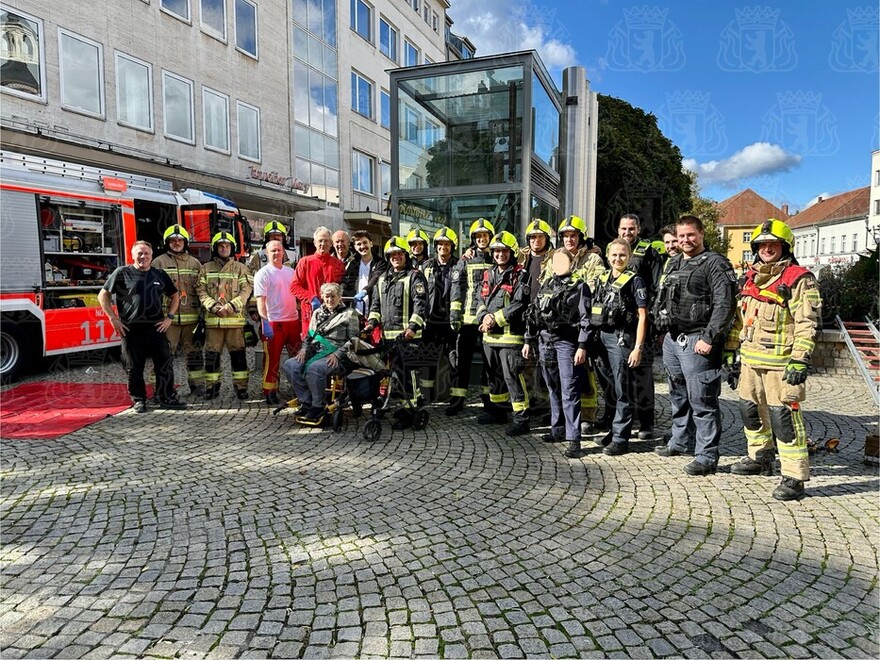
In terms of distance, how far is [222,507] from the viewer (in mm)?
3914

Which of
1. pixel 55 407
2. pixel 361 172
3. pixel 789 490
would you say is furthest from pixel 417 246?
pixel 361 172

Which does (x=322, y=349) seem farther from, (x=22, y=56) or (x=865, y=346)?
(x=22, y=56)

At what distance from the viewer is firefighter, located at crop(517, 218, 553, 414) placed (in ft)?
18.3

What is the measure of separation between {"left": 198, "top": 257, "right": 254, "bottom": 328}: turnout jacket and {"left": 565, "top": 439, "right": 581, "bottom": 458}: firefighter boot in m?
4.39

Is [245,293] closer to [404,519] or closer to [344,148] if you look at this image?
[404,519]

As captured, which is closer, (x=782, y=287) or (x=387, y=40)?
(x=782, y=287)

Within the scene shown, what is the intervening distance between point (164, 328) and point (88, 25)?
13.5 metres

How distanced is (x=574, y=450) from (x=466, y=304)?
2.02 meters

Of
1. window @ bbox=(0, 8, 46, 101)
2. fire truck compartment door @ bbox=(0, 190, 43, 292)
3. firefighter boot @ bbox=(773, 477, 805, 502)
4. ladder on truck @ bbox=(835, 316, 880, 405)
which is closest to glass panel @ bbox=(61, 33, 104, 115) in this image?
window @ bbox=(0, 8, 46, 101)

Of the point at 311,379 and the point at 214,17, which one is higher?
the point at 214,17

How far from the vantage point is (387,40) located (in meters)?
31.5

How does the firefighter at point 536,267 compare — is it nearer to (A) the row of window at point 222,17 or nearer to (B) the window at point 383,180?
(A) the row of window at point 222,17

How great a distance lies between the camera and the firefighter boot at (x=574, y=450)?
5.04 m

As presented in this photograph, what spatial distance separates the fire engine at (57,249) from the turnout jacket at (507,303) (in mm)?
6827
